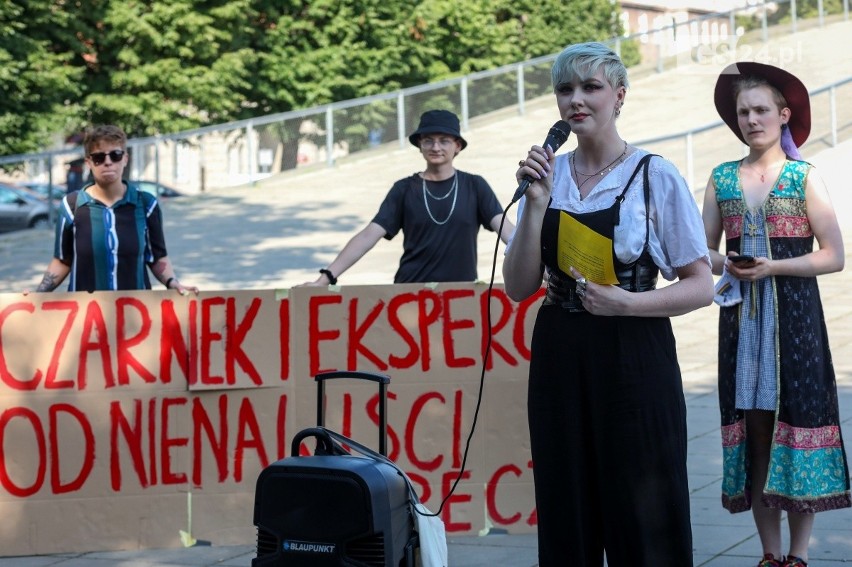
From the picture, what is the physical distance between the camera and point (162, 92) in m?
37.7

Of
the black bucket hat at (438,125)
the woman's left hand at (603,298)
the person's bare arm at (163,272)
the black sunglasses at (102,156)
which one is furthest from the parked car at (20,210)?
the woman's left hand at (603,298)

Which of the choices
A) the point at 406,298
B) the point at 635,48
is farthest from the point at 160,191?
the point at 406,298

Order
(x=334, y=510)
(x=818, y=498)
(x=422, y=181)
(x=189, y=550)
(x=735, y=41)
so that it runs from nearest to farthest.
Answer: (x=334, y=510), (x=818, y=498), (x=189, y=550), (x=422, y=181), (x=735, y=41)

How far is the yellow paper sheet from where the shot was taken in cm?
359

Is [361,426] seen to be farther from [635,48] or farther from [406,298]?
[635,48]

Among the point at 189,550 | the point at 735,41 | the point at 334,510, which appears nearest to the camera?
the point at 334,510

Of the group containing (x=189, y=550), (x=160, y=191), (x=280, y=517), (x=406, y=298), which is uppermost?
(x=160, y=191)

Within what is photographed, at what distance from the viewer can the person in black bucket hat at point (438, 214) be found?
21.8 ft

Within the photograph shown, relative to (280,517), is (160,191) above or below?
above

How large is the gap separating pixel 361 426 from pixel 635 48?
109ft

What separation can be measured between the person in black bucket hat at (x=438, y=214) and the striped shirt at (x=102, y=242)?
898mm

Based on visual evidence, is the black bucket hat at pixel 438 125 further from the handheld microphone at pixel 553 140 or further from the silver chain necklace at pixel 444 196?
the handheld microphone at pixel 553 140

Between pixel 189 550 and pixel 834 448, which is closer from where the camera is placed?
pixel 834 448

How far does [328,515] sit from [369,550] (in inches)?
5.7
